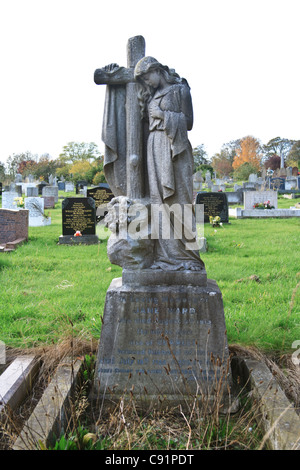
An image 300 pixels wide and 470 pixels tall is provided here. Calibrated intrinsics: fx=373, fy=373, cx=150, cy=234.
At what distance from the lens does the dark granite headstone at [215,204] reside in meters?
13.2

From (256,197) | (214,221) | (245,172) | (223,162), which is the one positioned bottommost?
(214,221)

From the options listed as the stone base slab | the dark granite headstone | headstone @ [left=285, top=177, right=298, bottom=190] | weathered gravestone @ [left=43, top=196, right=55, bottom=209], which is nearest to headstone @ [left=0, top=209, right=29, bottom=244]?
the dark granite headstone

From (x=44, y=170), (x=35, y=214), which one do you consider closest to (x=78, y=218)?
(x=35, y=214)

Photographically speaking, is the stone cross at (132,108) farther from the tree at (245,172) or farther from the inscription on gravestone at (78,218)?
the tree at (245,172)

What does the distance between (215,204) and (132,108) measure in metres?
10.4

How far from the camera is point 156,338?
9.75 feet

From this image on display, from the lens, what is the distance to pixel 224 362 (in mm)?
2922

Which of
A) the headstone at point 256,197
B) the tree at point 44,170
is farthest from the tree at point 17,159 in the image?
the headstone at point 256,197

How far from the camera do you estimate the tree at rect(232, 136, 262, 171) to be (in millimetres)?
59806

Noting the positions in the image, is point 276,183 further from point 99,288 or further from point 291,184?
point 99,288

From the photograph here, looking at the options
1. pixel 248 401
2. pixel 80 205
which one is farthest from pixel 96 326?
pixel 80 205

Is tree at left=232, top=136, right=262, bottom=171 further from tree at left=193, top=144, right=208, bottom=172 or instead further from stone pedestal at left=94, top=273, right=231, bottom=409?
stone pedestal at left=94, top=273, right=231, bottom=409

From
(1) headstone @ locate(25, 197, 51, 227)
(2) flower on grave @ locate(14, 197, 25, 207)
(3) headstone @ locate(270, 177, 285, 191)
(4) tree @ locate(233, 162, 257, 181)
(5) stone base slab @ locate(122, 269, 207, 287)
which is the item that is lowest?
(5) stone base slab @ locate(122, 269, 207, 287)

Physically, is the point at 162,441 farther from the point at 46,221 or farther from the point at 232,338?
the point at 46,221
